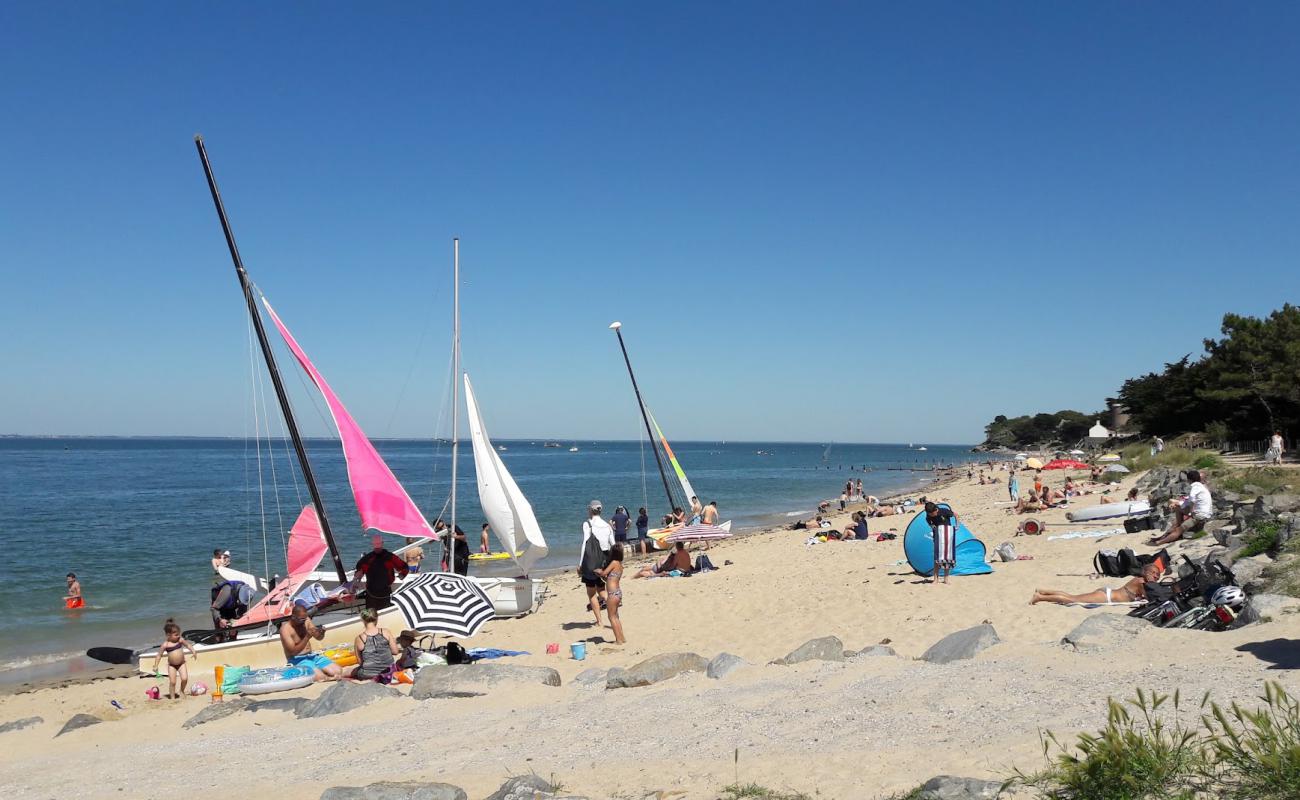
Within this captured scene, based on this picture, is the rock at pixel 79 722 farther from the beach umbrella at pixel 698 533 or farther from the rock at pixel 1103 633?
the beach umbrella at pixel 698 533

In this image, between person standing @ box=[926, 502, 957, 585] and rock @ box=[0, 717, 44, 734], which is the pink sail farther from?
person standing @ box=[926, 502, 957, 585]

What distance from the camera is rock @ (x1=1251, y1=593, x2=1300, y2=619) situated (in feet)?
25.3

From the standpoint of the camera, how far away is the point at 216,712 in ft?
30.6

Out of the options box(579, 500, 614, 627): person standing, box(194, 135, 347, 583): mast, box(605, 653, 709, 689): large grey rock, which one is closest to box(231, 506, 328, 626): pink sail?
box(194, 135, 347, 583): mast

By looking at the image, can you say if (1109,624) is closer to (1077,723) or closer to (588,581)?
(1077,723)

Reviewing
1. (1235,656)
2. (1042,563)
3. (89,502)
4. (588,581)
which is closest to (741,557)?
(1042,563)

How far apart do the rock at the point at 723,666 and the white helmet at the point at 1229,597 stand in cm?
475

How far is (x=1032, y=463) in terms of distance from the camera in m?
46.2

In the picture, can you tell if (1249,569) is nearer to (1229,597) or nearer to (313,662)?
(1229,597)

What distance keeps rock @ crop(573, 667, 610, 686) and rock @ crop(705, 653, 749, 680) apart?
121 centimetres

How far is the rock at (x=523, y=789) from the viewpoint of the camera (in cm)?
519

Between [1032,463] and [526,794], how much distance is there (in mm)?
46555

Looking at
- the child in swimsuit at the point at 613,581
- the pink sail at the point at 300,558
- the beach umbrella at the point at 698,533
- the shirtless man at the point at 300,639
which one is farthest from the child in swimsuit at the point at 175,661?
the beach umbrella at the point at 698,533

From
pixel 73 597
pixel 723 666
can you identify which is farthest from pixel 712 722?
pixel 73 597
